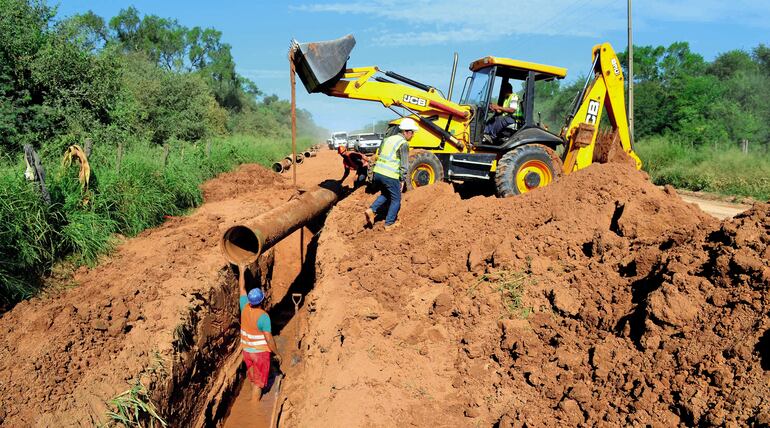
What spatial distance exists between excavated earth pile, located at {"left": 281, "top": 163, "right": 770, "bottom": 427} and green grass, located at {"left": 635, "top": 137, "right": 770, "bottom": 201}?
11.2 metres

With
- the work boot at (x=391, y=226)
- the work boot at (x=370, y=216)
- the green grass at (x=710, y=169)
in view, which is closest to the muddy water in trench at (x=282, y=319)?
the work boot at (x=370, y=216)

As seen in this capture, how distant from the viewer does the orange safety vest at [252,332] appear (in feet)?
21.0

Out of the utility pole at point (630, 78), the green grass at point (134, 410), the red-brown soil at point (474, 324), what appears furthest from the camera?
the utility pole at point (630, 78)

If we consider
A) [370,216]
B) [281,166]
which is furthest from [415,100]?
[281,166]

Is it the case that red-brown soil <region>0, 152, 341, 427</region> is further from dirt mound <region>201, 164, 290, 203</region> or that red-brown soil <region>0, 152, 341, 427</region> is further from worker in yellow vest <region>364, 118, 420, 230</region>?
dirt mound <region>201, 164, 290, 203</region>

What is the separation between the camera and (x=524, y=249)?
17.4ft

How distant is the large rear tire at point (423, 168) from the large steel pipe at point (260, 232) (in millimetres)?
2121

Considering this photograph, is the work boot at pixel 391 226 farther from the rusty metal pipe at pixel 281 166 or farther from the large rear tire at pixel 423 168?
the rusty metal pipe at pixel 281 166

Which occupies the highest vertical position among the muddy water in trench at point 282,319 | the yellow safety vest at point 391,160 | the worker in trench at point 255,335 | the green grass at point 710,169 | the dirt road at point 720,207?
the yellow safety vest at point 391,160

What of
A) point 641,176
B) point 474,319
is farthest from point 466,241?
point 641,176

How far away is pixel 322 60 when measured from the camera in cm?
848

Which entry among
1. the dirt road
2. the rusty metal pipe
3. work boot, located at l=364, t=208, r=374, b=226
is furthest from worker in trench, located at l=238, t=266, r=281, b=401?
the rusty metal pipe

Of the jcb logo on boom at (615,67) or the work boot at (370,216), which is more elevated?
the jcb logo on boom at (615,67)

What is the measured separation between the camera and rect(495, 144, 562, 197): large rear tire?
8.22 metres
